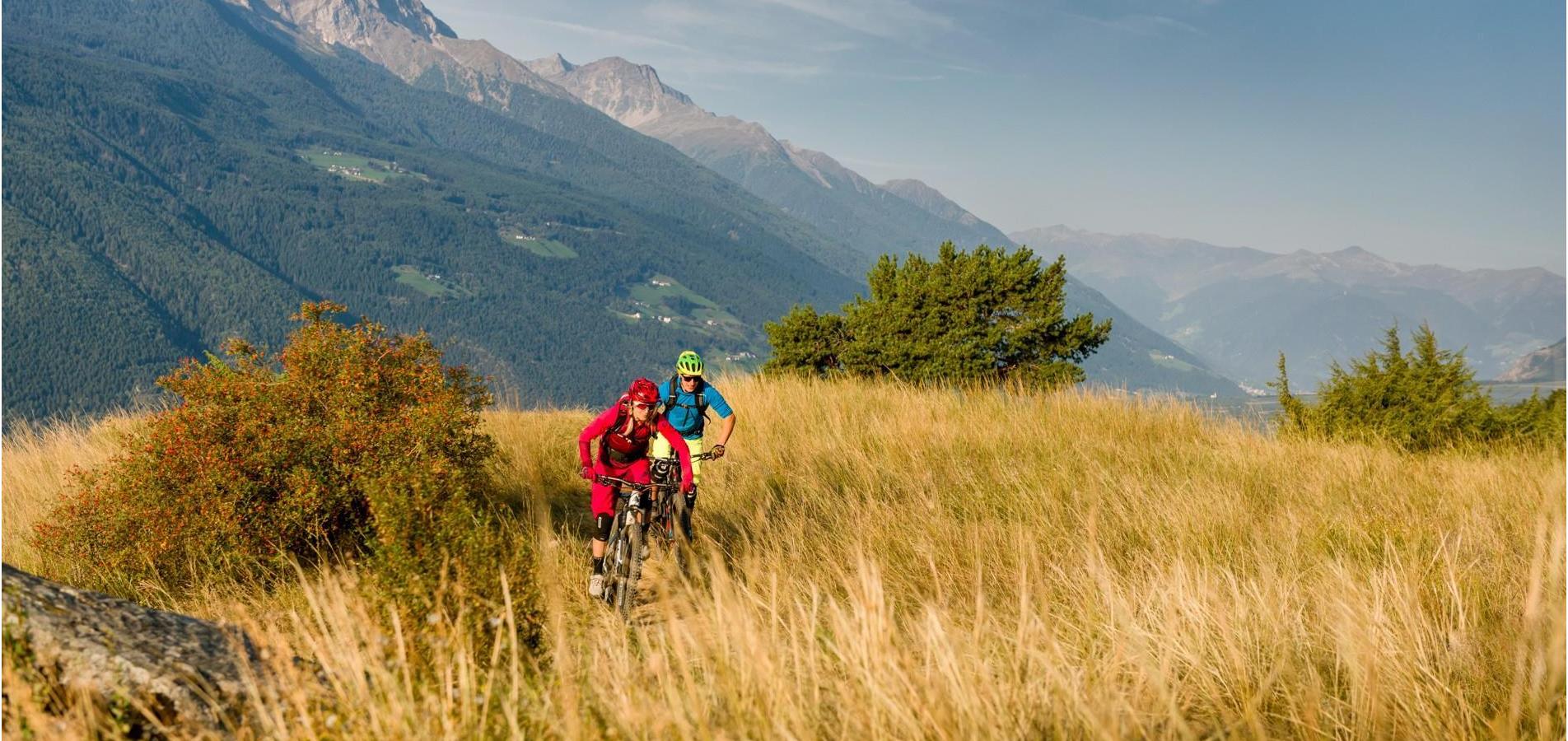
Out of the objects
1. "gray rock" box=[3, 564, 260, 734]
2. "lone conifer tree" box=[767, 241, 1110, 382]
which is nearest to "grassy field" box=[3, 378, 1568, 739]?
"gray rock" box=[3, 564, 260, 734]

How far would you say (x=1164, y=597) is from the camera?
3455 millimetres

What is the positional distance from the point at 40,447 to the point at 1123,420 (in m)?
16.5

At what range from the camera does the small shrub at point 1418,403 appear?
1389 cm

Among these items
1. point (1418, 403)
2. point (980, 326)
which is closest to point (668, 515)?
point (980, 326)

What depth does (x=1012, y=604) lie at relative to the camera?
436 centimetres

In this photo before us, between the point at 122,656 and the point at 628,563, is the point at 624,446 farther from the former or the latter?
the point at 122,656

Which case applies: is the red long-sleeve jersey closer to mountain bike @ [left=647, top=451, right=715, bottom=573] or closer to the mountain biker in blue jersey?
mountain bike @ [left=647, top=451, right=715, bottom=573]

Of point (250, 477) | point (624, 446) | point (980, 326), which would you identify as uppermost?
point (980, 326)

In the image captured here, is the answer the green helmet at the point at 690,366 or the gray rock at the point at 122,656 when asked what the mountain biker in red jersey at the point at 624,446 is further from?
the gray rock at the point at 122,656

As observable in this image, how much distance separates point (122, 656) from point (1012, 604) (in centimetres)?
388

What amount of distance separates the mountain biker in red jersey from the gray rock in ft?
9.67

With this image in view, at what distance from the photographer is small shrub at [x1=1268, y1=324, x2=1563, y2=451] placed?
45.6 ft

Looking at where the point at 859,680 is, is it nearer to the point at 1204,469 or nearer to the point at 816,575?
the point at 816,575

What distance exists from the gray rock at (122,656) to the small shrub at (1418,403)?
14.5 metres
